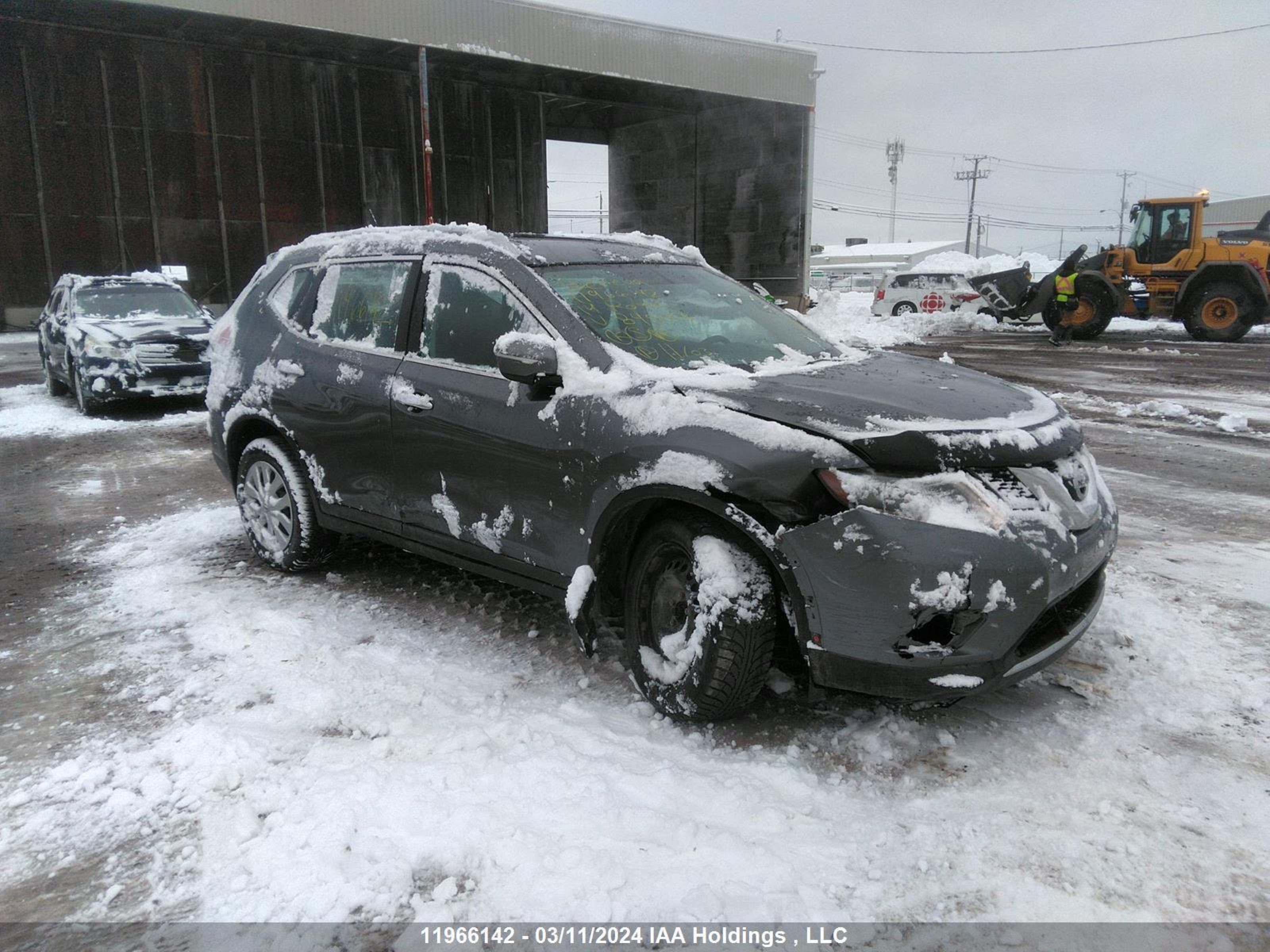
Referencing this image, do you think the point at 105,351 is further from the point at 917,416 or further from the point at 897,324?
the point at 897,324

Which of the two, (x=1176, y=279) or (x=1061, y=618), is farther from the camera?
(x=1176, y=279)

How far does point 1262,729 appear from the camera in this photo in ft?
10.2

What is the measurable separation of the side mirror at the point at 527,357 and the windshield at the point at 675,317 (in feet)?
0.80

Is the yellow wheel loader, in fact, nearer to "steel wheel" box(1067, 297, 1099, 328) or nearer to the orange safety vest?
"steel wheel" box(1067, 297, 1099, 328)

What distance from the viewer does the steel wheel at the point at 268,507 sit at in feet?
15.8

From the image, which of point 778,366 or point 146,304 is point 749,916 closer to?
point 778,366

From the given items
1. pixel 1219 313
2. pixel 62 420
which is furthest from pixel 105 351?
pixel 1219 313

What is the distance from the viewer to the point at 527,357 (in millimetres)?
3342

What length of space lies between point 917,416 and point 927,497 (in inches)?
14.2

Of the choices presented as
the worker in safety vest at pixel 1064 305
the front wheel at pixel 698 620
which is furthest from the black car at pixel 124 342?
the worker in safety vest at pixel 1064 305

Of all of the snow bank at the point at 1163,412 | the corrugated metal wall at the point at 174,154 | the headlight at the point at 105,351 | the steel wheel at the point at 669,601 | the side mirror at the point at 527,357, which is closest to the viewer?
the steel wheel at the point at 669,601

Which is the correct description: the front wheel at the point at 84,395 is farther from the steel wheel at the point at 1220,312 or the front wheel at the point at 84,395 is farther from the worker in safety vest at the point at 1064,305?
the steel wheel at the point at 1220,312

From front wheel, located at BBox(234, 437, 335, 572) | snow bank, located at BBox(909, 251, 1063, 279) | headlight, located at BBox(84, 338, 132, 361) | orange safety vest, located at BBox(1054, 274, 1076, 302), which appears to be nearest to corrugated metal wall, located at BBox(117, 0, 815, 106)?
snow bank, located at BBox(909, 251, 1063, 279)

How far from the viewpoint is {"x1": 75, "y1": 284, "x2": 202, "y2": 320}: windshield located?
36.8ft
